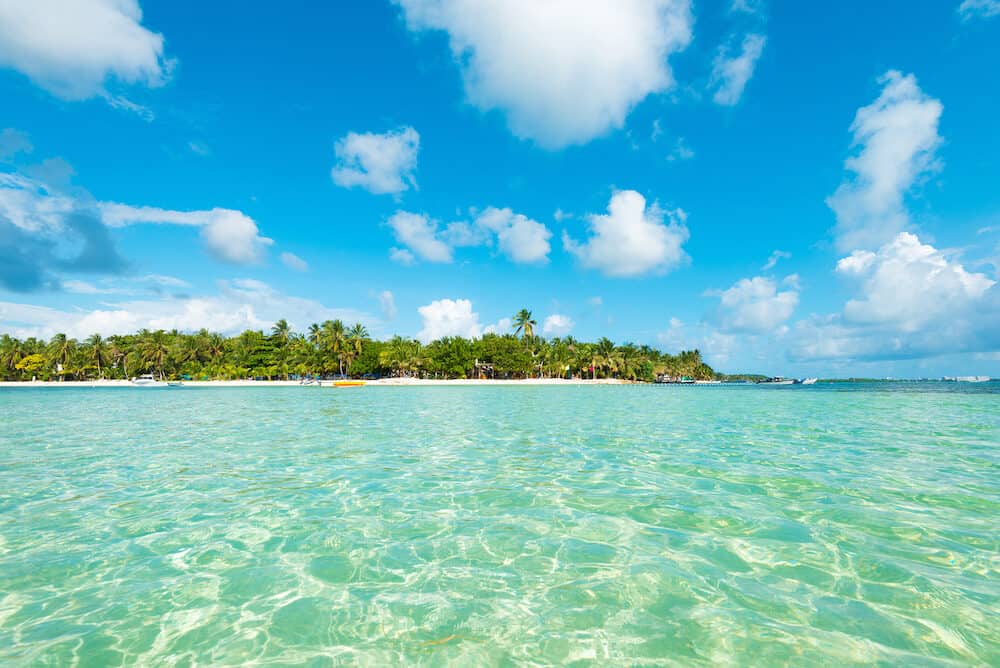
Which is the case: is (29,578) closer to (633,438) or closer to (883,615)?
(883,615)

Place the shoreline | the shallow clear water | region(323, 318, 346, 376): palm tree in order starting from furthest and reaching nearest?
region(323, 318, 346, 376): palm tree → the shoreline → the shallow clear water

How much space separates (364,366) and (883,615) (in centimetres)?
10075

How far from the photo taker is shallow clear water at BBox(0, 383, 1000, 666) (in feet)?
13.5

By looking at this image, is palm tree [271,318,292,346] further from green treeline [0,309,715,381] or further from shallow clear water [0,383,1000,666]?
shallow clear water [0,383,1000,666]

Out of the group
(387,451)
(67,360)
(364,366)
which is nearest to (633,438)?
(387,451)

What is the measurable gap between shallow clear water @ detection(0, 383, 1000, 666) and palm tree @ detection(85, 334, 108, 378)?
119m

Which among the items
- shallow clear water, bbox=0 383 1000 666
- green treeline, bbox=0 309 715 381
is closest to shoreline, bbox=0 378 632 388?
green treeline, bbox=0 309 715 381

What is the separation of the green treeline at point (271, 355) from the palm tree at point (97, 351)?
0.18 m

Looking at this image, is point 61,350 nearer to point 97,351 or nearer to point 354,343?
point 97,351

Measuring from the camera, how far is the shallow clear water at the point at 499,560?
4.13m

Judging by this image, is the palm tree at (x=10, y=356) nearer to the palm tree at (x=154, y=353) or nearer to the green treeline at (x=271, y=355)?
the green treeline at (x=271, y=355)

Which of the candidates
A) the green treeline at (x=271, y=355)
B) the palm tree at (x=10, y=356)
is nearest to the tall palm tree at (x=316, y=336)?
the green treeline at (x=271, y=355)

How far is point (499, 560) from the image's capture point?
5.90 meters

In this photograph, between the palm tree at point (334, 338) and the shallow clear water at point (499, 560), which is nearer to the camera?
the shallow clear water at point (499, 560)
